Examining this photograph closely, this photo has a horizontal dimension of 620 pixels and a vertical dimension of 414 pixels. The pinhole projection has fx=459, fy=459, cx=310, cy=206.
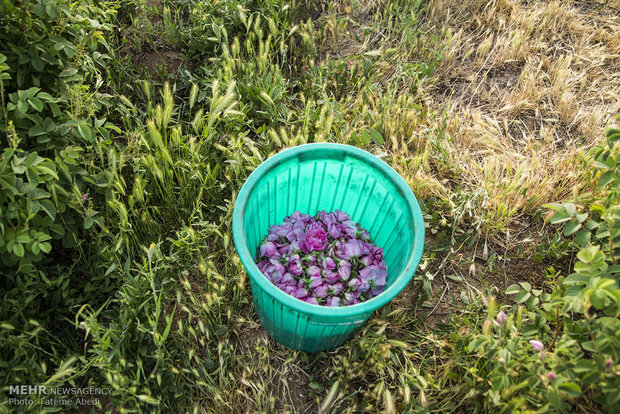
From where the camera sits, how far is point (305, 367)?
5.40 feet

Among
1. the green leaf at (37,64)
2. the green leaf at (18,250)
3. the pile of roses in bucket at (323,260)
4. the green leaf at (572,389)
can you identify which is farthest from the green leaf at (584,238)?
the green leaf at (37,64)

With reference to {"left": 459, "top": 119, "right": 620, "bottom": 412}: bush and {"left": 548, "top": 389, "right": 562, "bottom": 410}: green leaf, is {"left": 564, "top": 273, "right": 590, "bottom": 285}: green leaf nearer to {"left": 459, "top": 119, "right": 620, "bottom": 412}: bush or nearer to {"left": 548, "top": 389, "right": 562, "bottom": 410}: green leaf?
{"left": 459, "top": 119, "right": 620, "bottom": 412}: bush

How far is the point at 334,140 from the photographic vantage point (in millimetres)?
2074

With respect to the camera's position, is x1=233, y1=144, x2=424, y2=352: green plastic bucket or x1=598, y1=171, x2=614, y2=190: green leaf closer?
x1=233, y1=144, x2=424, y2=352: green plastic bucket

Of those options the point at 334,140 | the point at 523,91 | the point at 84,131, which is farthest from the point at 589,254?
the point at 84,131

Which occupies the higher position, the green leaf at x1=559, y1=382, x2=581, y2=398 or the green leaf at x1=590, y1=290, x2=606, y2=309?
the green leaf at x1=590, y1=290, x2=606, y2=309

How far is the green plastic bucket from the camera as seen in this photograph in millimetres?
1294

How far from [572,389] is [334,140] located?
131 centimetres

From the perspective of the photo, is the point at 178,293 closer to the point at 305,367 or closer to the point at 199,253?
the point at 199,253

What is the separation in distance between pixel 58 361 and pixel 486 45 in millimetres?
2399

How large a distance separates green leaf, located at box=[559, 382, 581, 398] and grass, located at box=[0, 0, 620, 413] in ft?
1.19

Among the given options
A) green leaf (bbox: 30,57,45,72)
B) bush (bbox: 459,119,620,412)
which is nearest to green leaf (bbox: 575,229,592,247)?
bush (bbox: 459,119,620,412)
